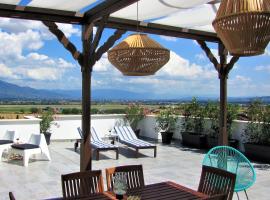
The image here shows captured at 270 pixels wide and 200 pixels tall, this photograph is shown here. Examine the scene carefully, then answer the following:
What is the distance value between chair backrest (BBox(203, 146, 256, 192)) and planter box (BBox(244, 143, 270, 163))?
348 cm

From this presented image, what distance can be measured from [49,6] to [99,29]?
83cm

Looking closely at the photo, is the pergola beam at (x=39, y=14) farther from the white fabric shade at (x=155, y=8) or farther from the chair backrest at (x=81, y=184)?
the chair backrest at (x=81, y=184)

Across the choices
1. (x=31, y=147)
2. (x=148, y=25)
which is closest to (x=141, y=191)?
(x=148, y=25)

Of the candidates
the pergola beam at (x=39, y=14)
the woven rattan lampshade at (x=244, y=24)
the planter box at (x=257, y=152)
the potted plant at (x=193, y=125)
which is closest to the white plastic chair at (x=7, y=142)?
the pergola beam at (x=39, y=14)

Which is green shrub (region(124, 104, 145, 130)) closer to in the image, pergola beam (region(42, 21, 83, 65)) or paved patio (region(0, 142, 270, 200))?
paved patio (region(0, 142, 270, 200))

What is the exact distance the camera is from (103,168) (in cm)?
736

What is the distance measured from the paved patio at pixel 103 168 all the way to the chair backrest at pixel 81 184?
6.69 feet

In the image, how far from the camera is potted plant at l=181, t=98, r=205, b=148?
9.97 metres

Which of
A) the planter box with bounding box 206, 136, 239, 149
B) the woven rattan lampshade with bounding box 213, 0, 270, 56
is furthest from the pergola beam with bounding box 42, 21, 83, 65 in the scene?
the planter box with bounding box 206, 136, 239, 149

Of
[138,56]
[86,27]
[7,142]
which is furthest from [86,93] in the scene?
[7,142]

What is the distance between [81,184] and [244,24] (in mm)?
2189

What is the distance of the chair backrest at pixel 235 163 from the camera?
4.42m

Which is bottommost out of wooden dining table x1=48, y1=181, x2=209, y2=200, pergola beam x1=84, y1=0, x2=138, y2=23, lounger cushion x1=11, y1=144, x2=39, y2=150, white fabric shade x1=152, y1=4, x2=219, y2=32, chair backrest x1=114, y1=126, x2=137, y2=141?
lounger cushion x1=11, y1=144, x2=39, y2=150

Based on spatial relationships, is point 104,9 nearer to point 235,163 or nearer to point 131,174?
point 131,174
